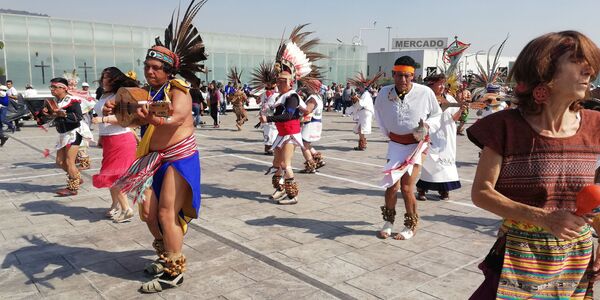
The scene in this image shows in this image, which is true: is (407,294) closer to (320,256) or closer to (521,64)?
(320,256)

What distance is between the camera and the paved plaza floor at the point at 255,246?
361 cm

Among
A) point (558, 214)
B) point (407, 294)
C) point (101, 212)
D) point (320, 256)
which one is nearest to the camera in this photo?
point (558, 214)

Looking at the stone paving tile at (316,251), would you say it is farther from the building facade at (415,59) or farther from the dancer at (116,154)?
the building facade at (415,59)

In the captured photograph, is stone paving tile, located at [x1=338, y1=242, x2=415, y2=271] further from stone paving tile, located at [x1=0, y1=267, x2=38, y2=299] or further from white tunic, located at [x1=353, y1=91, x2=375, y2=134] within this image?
white tunic, located at [x1=353, y1=91, x2=375, y2=134]

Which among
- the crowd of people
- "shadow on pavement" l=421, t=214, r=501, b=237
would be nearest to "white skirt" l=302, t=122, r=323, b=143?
the crowd of people

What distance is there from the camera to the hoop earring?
177 centimetres

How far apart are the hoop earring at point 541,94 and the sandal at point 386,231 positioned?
3213 mm

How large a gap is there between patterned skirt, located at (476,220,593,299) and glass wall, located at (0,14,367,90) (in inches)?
748

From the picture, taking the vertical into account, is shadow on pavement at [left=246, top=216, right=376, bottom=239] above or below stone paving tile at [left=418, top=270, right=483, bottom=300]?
above

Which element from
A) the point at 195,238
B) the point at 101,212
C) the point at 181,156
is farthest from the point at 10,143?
the point at 181,156

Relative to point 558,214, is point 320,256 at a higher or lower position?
lower

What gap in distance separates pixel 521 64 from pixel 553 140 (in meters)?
0.33

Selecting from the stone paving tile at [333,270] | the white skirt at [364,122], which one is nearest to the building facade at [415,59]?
the white skirt at [364,122]

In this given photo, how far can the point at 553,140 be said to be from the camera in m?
1.80
